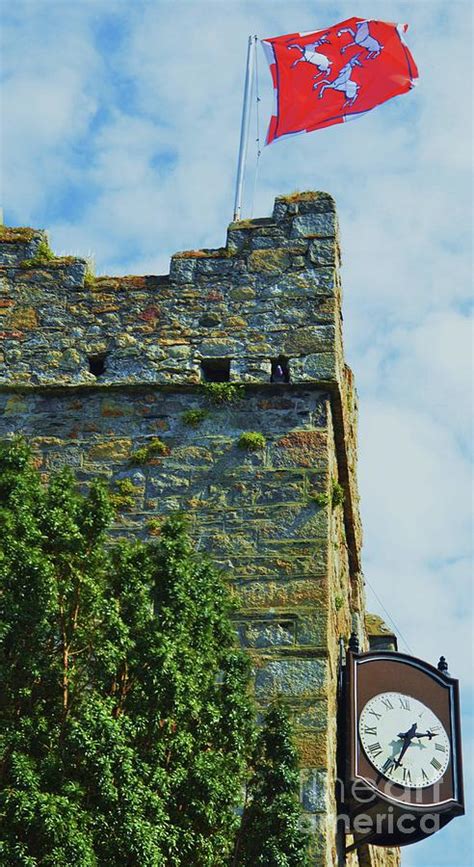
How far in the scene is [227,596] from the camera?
28.9ft

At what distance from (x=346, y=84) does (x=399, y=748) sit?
6051 mm

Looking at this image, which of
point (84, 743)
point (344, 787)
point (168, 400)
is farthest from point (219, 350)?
point (84, 743)

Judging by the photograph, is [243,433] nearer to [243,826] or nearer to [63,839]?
[243,826]

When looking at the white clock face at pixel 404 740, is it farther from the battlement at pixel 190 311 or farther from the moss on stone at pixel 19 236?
the moss on stone at pixel 19 236

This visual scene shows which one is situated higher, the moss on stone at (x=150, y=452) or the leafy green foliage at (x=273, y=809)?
the moss on stone at (x=150, y=452)

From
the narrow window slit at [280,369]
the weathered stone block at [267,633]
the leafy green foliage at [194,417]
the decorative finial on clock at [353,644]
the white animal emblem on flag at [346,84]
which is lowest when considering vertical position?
the weathered stone block at [267,633]

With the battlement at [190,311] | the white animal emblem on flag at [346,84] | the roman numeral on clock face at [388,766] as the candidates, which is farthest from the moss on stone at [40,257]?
the roman numeral on clock face at [388,766]

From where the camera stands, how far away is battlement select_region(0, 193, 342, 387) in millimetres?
10961

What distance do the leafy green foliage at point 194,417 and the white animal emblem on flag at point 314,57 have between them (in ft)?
12.2

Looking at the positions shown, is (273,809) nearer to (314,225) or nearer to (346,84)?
(314,225)

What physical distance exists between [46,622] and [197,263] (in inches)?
179

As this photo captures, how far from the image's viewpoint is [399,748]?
9.52m

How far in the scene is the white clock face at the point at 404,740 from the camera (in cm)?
939

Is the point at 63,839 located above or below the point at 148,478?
below
